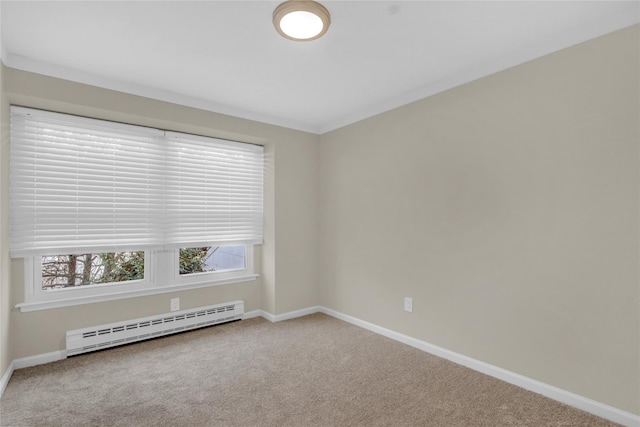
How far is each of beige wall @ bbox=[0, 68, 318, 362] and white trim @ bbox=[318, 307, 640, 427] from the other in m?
1.35

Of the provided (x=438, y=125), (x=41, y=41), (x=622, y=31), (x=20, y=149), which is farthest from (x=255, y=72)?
(x=622, y=31)

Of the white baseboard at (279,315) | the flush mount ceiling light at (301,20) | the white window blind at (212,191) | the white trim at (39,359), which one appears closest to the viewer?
the flush mount ceiling light at (301,20)

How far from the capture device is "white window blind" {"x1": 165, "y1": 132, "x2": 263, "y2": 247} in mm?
3504

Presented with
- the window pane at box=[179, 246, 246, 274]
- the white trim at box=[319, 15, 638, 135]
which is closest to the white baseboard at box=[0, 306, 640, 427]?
the window pane at box=[179, 246, 246, 274]

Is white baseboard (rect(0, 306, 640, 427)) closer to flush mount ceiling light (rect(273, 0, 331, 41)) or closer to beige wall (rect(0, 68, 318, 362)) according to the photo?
beige wall (rect(0, 68, 318, 362))

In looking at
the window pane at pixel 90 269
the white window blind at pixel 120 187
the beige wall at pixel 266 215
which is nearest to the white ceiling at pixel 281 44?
the beige wall at pixel 266 215

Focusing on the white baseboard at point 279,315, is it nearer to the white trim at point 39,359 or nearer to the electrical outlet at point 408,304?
the electrical outlet at point 408,304

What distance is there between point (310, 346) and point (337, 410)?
3.44 ft

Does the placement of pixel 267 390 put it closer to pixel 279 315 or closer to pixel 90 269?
pixel 279 315

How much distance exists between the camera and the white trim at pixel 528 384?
6.50ft

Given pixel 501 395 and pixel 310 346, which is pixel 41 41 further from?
pixel 501 395

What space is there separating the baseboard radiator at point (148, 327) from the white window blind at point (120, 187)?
73 centimetres

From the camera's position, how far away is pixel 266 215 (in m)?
4.11

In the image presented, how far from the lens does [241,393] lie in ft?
7.62
